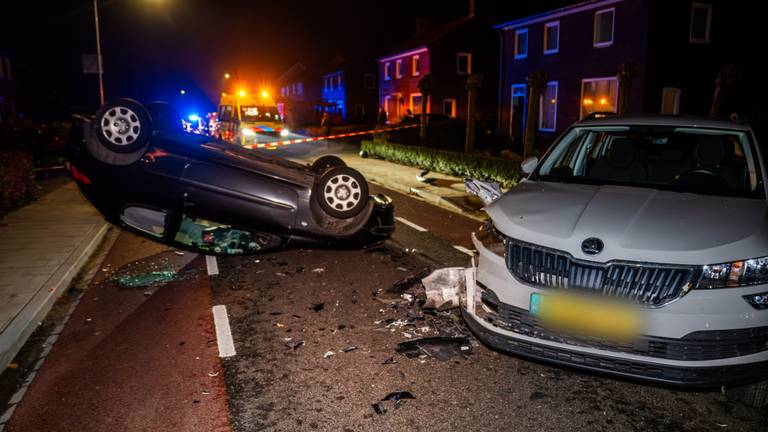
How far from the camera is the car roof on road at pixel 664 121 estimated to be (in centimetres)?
469

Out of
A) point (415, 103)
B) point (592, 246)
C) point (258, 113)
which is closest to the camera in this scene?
point (592, 246)

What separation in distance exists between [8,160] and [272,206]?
7709 millimetres

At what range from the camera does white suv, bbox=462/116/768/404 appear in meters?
3.15

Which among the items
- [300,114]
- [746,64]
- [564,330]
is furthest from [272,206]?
[300,114]

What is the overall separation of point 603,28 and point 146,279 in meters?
22.1

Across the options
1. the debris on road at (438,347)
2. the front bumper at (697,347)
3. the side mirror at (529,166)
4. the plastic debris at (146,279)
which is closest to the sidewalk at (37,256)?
the plastic debris at (146,279)

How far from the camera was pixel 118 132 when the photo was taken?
590cm

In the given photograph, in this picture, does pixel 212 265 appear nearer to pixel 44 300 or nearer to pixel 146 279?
pixel 146 279

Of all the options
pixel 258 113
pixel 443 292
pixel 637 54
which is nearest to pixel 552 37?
pixel 637 54

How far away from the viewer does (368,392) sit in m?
3.88

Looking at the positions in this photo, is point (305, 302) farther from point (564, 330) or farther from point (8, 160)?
point (8, 160)

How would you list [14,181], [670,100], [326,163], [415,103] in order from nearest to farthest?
[326,163] → [14,181] → [670,100] → [415,103]

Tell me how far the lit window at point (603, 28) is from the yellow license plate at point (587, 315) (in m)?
21.9

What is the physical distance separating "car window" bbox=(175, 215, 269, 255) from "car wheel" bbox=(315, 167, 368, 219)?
901 mm
